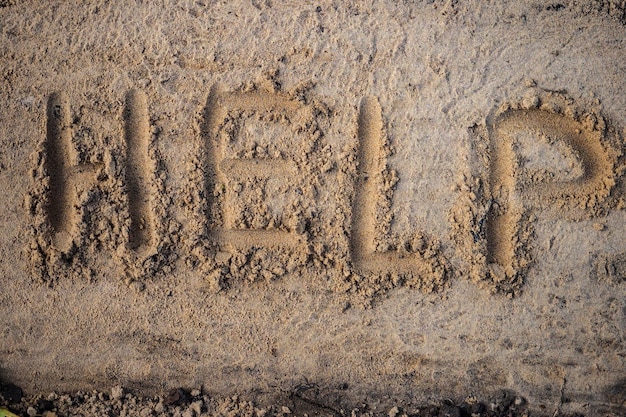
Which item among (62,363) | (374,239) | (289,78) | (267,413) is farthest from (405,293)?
(62,363)

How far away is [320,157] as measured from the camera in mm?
1905

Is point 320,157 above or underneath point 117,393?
above

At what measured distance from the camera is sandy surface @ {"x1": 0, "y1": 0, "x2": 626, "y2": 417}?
6.22 ft

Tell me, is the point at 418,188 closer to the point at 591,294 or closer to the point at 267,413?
the point at 591,294

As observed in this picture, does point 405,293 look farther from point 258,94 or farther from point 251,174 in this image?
point 258,94

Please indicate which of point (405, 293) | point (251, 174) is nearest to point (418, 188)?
point (405, 293)

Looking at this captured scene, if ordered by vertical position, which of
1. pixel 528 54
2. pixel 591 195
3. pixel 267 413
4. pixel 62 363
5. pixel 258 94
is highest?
pixel 528 54

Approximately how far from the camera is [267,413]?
1.96 m

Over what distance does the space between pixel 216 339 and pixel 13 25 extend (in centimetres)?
116

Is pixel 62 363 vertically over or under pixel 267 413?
over

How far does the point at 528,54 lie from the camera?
1.90m

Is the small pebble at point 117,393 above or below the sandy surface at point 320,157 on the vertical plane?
below

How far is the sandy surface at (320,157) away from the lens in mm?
1895

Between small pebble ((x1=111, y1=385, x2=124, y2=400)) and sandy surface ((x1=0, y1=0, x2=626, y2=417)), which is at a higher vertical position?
sandy surface ((x1=0, y1=0, x2=626, y2=417))
